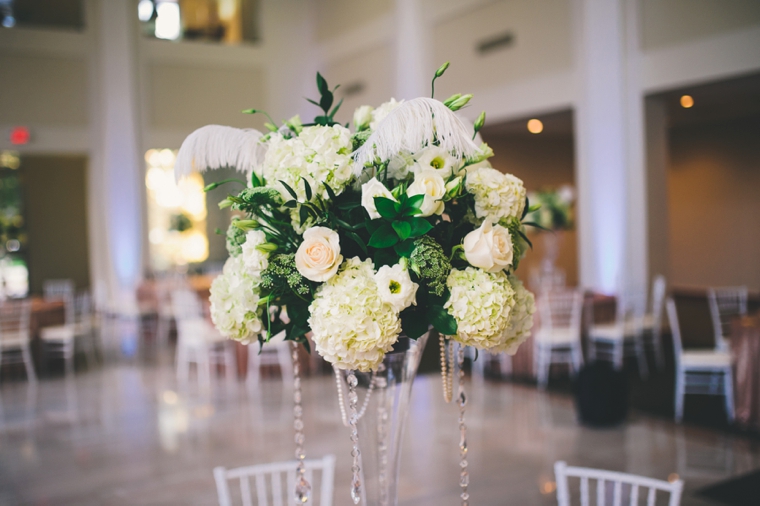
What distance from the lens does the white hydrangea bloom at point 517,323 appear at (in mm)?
1276

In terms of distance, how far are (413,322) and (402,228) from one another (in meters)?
0.18

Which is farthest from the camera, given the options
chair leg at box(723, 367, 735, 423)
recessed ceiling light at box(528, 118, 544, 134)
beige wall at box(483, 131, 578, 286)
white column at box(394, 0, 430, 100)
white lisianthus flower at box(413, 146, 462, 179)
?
beige wall at box(483, 131, 578, 286)

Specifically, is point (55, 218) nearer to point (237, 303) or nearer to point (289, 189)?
point (237, 303)

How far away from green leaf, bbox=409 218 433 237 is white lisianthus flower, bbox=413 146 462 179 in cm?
11

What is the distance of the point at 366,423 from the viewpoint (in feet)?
4.35

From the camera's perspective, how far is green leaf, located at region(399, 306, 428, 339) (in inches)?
46.8

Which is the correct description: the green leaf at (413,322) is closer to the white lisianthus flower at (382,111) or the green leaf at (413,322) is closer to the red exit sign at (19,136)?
the white lisianthus flower at (382,111)

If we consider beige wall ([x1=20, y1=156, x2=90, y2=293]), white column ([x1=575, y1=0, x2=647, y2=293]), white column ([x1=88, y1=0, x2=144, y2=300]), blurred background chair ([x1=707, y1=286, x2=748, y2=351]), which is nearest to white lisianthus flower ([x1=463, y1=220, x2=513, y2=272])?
blurred background chair ([x1=707, y1=286, x2=748, y2=351])

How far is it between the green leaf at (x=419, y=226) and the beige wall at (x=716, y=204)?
10.3m

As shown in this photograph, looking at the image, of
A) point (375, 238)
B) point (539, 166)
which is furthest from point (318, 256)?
point (539, 166)

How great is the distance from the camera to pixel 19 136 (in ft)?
34.3

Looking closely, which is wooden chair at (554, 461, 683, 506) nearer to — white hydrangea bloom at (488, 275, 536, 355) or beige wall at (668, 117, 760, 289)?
white hydrangea bloom at (488, 275, 536, 355)

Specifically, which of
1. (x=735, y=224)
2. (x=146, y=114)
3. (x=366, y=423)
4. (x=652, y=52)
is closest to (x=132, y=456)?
(x=366, y=423)

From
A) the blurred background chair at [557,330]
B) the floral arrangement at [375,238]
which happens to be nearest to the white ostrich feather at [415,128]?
the floral arrangement at [375,238]
